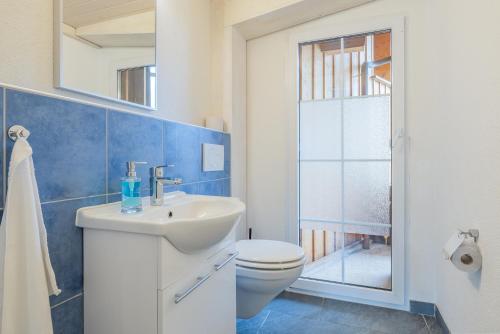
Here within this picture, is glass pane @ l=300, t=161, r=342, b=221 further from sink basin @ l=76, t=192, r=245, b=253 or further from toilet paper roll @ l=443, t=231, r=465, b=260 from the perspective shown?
sink basin @ l=76, t=192, r=245, b=253

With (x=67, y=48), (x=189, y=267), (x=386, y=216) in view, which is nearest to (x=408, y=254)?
(x=386, y=216)

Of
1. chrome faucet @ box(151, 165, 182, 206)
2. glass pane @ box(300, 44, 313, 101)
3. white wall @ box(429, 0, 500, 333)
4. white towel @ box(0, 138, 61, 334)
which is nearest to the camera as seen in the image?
white towel @ box(0, 138, 61, 334)

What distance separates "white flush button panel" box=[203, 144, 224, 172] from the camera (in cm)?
165

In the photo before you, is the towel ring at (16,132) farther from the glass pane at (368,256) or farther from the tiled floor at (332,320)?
the glass pane at (368,256)

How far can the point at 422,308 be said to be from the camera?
5.38 feet

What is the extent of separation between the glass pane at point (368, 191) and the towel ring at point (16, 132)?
168 centimetres

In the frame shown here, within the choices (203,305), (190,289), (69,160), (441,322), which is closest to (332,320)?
(441,322)

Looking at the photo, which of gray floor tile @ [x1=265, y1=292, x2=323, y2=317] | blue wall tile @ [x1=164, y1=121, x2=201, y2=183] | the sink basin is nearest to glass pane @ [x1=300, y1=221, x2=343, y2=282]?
gray floor tile @ [x1=265, y1=292, x2=323, y2=317]

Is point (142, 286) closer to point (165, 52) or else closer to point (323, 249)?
point (165, 52)

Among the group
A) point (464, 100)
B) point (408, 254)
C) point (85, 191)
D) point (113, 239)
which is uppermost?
point (464, 100)

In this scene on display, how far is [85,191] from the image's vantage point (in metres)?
0.95

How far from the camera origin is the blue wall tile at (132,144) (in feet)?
3.46

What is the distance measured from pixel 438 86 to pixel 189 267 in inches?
63.9

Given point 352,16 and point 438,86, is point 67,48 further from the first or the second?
point 438,86
